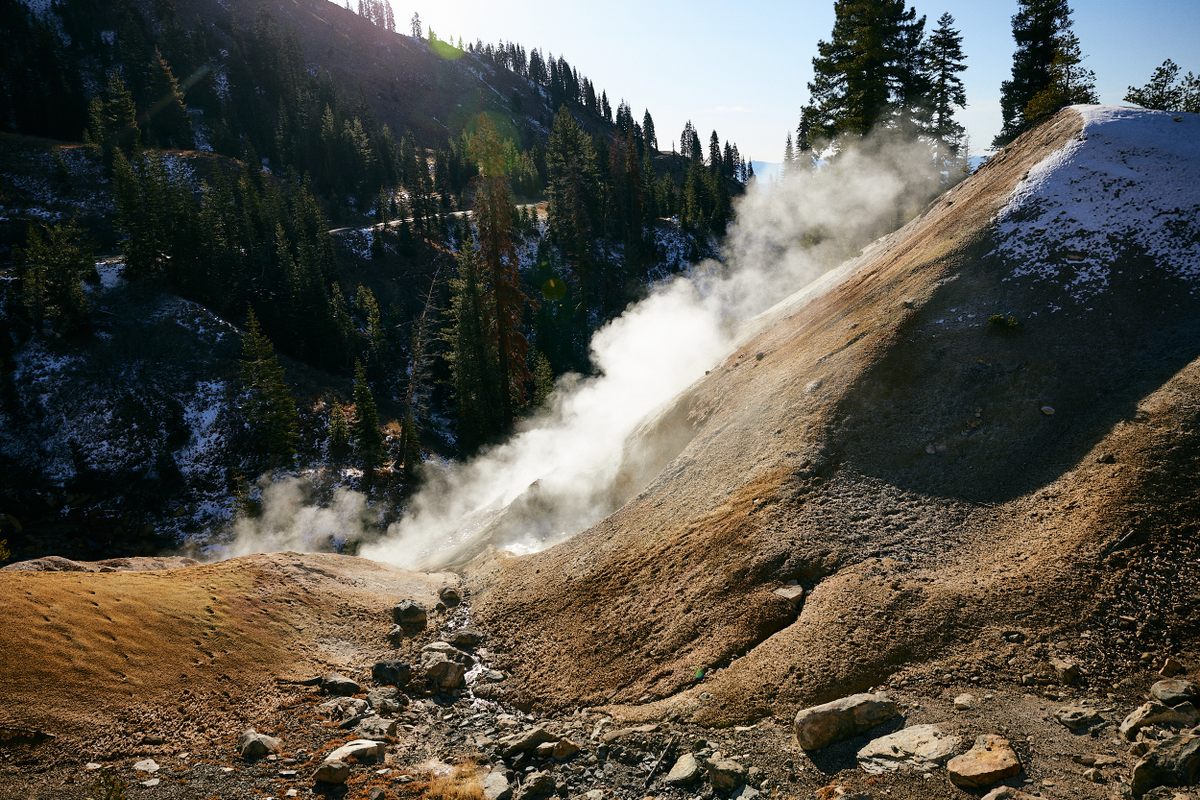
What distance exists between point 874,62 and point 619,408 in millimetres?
25761

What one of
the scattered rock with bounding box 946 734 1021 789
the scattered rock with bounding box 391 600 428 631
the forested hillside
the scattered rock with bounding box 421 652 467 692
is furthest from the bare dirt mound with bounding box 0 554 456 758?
the forested hillside

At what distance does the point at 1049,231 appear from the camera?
16.6m

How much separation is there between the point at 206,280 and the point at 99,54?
8883 centimetres

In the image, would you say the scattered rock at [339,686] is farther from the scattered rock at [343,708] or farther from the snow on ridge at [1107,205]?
the snow on ridge at [1107,205]

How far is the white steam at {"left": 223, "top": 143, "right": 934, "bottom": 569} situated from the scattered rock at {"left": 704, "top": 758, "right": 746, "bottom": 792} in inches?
515

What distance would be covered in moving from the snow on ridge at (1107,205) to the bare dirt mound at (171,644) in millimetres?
21167

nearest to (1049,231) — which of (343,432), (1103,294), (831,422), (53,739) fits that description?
(1103,294)

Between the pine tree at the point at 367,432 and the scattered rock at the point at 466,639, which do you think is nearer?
the scattered rock at the point at 466,639

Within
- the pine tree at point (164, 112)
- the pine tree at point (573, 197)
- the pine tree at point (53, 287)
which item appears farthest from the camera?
the pine tree at point (164, 112)

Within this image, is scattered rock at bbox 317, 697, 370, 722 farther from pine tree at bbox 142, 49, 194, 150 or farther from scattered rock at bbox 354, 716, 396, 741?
pine tree at bbox 142, 49, 194, 150

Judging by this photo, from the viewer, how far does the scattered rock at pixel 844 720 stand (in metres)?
8.40

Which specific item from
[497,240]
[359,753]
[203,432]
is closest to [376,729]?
[359,753]

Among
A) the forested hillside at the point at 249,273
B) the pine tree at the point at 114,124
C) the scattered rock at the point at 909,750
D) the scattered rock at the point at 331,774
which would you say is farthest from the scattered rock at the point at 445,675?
the pine tree at the point at 114,124

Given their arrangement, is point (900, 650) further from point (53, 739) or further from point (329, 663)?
point (53, 739)
